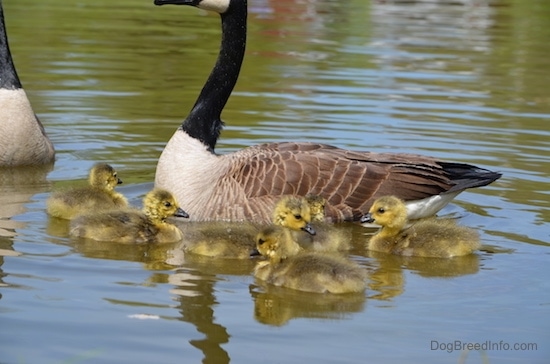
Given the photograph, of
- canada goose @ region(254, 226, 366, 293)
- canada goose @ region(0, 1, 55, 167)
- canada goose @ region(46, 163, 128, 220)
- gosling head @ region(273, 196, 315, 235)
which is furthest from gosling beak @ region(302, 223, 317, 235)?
canada goose @ region(0, 1, 55, 167)

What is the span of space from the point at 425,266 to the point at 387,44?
13.1m

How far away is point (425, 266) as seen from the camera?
9.05 metres

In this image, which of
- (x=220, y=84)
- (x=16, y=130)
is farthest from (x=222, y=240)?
(x=16, y=130)

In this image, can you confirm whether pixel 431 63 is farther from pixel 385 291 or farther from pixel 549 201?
pixel 385 291

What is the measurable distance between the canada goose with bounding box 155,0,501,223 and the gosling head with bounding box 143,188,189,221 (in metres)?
0.74

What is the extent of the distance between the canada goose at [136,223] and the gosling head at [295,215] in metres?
0.97

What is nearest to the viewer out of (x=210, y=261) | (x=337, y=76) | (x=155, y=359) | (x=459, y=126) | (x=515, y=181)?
(x=155, y=359)

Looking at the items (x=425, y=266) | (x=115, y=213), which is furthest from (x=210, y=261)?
(x=425, y=266)

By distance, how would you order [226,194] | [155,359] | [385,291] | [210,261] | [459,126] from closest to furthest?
1. [155,359]
2. [385,291]
3. [210,261]
4. [226,194]
5. [459,126]

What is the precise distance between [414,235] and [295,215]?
3.55 ft

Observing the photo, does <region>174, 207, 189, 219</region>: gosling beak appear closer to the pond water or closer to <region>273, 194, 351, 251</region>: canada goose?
the pond water

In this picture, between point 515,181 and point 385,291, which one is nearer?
point 385,291

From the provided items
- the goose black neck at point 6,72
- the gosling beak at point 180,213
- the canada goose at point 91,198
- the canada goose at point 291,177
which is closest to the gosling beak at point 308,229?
A: the canada goose at point 291,177

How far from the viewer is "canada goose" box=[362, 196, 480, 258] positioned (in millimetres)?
9141
